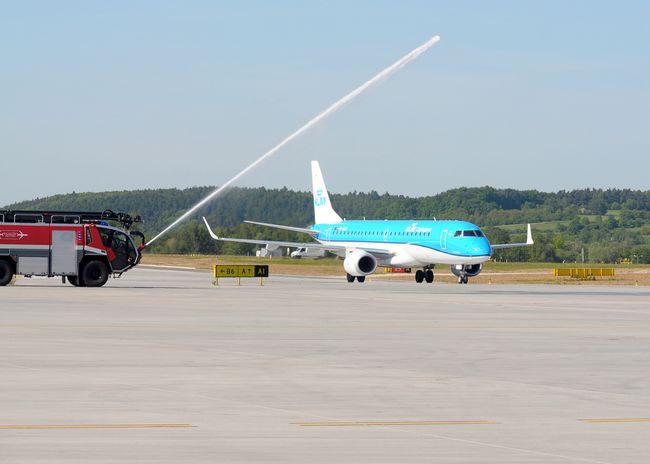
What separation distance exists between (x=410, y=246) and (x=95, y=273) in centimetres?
2633

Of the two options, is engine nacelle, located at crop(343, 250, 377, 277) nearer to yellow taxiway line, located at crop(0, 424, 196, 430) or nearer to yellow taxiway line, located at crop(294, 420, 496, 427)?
yellow taxiway line, located at crop(294, 420, 496, 427)

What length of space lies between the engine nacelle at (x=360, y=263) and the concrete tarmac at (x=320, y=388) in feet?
147

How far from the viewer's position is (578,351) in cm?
2858

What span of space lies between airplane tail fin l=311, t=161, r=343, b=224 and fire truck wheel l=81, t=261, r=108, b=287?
37.4m

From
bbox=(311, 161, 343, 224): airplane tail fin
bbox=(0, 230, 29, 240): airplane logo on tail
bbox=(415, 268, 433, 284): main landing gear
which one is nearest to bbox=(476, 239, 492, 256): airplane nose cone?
bbox=(415, 268, 433, 284): main landing gear

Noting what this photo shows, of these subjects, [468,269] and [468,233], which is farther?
[468,269]

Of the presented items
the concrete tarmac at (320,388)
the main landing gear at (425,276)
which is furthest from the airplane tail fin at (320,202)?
the concrete tarmac at (320,388)

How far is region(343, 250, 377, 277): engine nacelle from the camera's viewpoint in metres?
87.3

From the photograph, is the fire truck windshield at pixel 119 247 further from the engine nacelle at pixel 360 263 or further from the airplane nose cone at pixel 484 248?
the airplane nose cone at pixel 484 248

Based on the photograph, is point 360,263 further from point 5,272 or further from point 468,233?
point 5,272

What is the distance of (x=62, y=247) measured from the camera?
6669 centimetres

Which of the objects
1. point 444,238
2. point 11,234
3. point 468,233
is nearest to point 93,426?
point 11,234

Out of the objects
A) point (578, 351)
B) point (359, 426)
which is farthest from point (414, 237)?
point (359, 426)

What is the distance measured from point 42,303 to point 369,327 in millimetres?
17043
